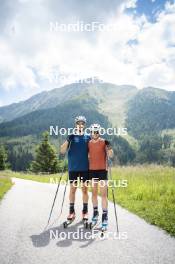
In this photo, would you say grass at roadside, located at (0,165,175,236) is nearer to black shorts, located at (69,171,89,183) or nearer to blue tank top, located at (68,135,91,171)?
black shorts, located at (69,171,89,183)

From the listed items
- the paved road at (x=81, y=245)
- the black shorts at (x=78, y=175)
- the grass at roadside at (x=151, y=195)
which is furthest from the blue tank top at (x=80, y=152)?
the grass at roadside at (x=151, y=195)

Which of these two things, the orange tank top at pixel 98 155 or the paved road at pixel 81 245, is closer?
the paved road at pixel 81 245

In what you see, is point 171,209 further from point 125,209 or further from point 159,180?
point 159,180

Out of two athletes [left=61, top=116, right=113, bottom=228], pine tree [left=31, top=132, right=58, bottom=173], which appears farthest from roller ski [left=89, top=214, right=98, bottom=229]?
pine tree [left=31, top=132, right=58, bottom=173]

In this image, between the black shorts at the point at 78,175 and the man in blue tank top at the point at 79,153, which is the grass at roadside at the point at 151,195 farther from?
the man in blue tank top at the point at 79,153

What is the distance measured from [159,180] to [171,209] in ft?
21.8

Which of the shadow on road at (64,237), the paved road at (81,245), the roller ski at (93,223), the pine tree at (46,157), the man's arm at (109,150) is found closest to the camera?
the paved road at (81,245)

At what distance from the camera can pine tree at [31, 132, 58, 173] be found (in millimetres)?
72125

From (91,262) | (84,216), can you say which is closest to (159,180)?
(84,216)

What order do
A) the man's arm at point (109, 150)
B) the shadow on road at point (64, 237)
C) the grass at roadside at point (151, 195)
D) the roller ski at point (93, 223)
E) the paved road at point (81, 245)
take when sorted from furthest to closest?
1. the grass at roadside at point (151, 195)
2. the man's arm at point (109, 150)
3. the roller ski at point (93, 223)
4. the shadow on road at point (64, 237)
5. the paved road at point (81, 245)

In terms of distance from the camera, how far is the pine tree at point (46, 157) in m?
72.1

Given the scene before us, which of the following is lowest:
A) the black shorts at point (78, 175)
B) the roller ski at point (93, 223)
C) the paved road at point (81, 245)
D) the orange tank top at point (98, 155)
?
the paved road at point (81, 245)

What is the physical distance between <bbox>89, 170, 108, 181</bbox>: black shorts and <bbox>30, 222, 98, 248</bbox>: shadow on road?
133 cm

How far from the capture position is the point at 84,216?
988cm
